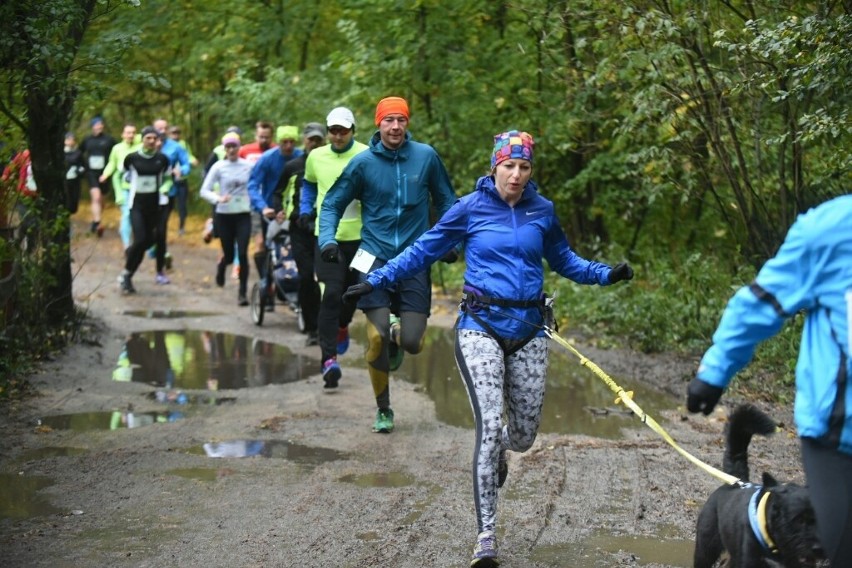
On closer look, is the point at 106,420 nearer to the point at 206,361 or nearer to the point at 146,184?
the point at 206,361

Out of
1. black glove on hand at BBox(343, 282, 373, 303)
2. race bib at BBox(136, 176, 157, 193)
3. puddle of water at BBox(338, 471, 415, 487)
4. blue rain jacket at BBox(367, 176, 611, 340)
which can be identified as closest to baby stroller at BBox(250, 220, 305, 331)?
race bib at BBox(136, 176, 157, 193)

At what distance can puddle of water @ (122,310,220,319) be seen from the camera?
15836 millimetres

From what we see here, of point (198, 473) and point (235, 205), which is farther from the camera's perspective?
point (235, 205)

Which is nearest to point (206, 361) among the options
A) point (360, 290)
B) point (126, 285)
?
point (126, 285)

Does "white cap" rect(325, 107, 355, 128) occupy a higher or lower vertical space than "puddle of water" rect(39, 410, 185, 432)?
higher

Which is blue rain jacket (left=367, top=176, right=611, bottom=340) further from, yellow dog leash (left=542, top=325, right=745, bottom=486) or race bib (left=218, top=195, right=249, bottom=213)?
race bib (left=218, top=195, right=249, bottom=213)

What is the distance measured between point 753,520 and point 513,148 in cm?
268

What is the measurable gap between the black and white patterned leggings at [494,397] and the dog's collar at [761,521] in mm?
1997

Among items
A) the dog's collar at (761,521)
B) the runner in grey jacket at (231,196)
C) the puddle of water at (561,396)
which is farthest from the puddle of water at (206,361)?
the dog's collar at (761,521)

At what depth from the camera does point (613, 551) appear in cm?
618

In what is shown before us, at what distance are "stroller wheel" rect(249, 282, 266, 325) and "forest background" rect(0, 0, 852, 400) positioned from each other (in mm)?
2594

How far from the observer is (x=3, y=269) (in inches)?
406

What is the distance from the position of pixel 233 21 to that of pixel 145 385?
14.2 meters

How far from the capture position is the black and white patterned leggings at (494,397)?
6031 millimetres
